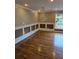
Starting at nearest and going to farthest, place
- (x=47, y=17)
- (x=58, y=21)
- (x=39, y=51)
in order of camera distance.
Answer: (x=39, y=51), (x=58, y=21), (x=47, y=17)

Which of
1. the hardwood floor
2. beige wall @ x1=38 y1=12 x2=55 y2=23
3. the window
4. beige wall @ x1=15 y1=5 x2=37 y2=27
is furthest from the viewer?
beige wall @ x1=38 y1=12 x2=55 y2=23

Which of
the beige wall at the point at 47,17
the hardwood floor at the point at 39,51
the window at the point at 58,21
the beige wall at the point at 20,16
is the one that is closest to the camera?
the hardwood floor at the point at 39,51

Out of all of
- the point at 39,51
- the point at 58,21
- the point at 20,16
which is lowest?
the point at 39,51

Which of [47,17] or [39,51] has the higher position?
[47,17]

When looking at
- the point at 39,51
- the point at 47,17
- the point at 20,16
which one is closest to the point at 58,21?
the point at 47,17

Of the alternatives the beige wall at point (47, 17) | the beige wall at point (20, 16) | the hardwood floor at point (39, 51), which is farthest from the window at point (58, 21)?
the hardwood floor at point (39, 51)

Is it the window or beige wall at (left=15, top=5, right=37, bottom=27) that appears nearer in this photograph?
beige wall at (left=15, top=5, right=37, bottom=27)

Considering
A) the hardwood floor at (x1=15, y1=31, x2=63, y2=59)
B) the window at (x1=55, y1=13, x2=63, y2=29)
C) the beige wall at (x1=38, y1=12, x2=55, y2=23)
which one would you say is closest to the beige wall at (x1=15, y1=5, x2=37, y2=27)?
the hardwood floor at (x1=15, y1=31, x2=63, y2=59)

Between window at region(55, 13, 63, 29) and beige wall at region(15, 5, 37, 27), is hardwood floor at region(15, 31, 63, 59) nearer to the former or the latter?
beige wall at region(15, 5, 37, 27)

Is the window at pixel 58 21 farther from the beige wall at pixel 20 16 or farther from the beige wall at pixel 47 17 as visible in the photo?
→ the beige wall at pixel 20 16

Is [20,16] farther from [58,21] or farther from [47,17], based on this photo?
[58,21]
